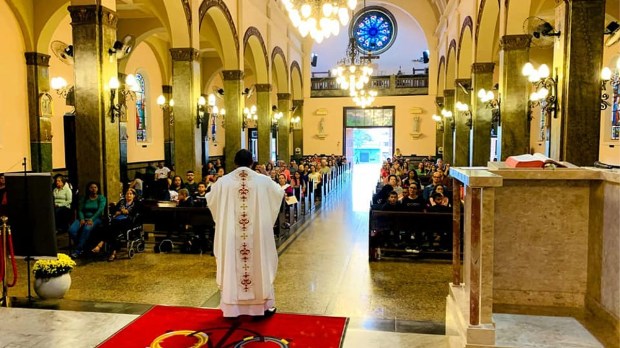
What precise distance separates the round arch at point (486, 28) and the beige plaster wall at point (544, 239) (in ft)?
33.9

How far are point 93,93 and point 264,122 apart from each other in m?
11.1

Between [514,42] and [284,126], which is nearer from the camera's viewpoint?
[514,42]

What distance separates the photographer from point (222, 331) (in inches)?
185

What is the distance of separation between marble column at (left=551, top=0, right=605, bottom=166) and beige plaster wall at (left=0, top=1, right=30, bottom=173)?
12720mm

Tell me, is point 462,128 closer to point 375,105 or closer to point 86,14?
point 375,105

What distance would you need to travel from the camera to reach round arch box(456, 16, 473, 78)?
16323mm

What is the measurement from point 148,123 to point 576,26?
54.9ft

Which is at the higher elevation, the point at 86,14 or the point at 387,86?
the point at 387,86

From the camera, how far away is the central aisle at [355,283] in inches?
217

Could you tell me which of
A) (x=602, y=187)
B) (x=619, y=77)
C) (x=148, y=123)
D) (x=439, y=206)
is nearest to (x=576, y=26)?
(x=439, y=206)

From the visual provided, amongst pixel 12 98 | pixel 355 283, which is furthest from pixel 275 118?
pixel 355 283

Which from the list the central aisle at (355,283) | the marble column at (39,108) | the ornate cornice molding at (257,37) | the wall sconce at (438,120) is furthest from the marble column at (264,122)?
the wall sconce at (438,120)

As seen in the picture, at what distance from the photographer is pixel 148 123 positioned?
20.1 metres

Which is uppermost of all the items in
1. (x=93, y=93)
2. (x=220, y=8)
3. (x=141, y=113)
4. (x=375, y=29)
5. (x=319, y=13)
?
(x=375, y=29)
